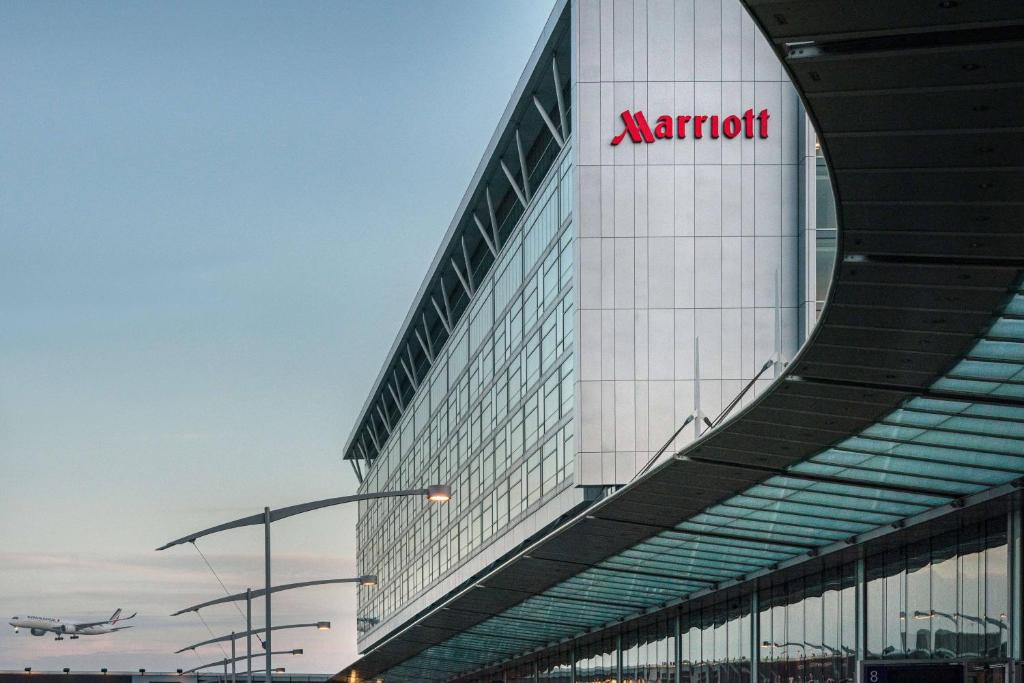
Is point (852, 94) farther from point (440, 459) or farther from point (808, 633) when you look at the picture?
point (440, 459)

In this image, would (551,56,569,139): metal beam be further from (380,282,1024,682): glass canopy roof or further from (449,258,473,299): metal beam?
(449,258,473,299): metal beam

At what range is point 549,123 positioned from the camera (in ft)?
186

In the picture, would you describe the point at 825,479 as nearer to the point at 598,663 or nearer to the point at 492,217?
the point at 598,663

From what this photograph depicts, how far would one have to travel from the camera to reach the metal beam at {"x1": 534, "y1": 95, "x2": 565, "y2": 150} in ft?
187

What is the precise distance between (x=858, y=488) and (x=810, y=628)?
10790mm

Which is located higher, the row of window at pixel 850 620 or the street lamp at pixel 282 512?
the street lamp at pixel 282 512

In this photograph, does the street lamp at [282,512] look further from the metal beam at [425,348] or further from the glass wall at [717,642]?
the metal beam at [425,348]

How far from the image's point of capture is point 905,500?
26141 mm

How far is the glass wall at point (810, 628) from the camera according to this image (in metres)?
33.7

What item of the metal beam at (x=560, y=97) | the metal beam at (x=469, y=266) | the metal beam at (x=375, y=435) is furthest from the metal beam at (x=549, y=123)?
→ the metal beam at (x=375, y=435)

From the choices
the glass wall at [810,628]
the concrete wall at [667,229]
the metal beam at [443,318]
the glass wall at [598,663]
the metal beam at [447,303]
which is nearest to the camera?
the glass wall at [810,628]

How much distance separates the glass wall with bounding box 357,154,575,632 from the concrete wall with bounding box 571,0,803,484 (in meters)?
1.38

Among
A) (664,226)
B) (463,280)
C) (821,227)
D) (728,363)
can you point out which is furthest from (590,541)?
(463,280)

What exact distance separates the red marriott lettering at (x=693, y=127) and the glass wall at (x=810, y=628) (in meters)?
19.5
